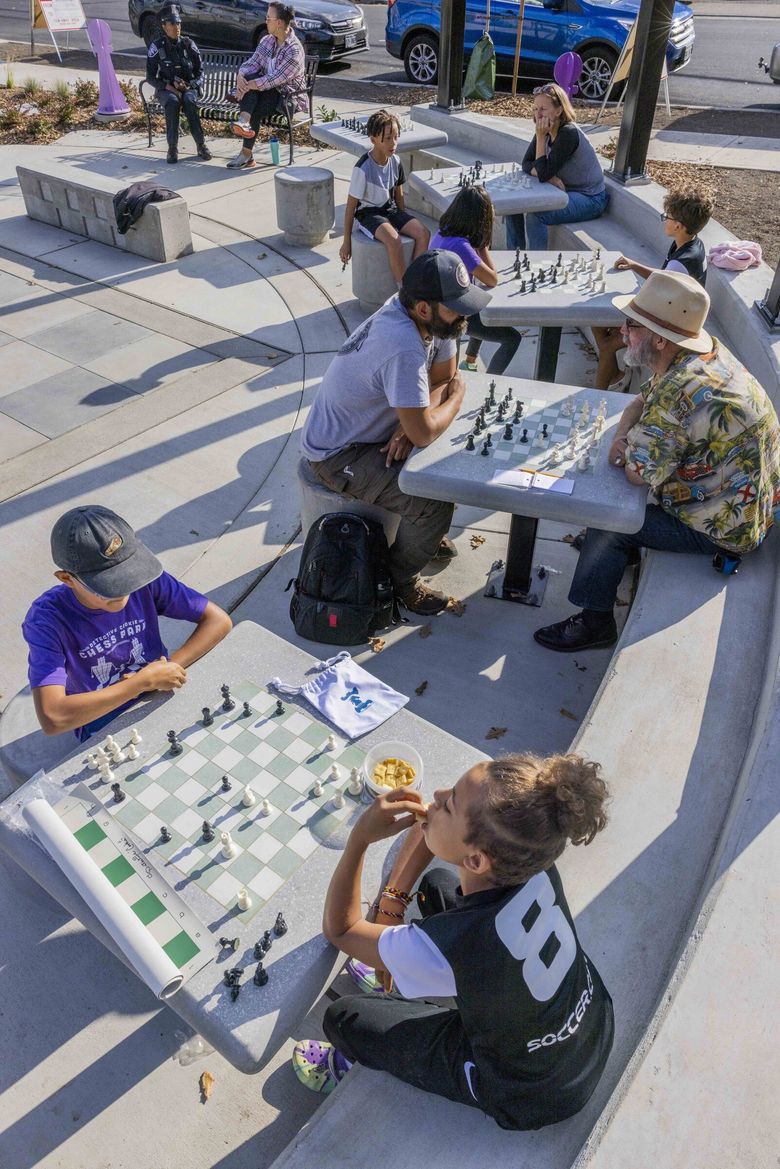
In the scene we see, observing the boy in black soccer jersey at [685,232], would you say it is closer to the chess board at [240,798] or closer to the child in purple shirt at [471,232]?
the child in purple shirt at [471,232]

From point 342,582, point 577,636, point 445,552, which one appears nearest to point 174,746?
point 342,582

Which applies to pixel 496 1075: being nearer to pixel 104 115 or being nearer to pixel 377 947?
pixel 377 947

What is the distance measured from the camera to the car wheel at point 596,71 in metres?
13.1

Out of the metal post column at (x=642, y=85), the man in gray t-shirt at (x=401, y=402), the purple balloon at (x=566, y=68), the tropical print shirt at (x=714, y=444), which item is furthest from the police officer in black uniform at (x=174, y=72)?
the tropical print shirt at (x=714, y=444)

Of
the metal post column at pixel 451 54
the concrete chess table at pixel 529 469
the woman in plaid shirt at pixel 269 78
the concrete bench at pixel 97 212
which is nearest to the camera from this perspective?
the concrete chess table at pixel 529 469

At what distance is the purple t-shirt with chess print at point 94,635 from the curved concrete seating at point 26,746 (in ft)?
0.27

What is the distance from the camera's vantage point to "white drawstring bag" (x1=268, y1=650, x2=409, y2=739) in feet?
8.77

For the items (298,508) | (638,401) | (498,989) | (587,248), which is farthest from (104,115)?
(498,989)

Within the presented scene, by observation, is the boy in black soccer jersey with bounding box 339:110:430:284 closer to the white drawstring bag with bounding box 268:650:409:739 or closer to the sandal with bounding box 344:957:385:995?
the white drawstring bag with bounding box 268:650:409:739

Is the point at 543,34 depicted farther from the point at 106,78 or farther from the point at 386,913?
the point at 386,913

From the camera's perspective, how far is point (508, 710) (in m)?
3.90

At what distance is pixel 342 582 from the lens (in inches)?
157

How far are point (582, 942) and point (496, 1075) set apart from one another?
2.05ft

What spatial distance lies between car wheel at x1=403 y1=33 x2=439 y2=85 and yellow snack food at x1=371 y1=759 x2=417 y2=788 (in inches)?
595
